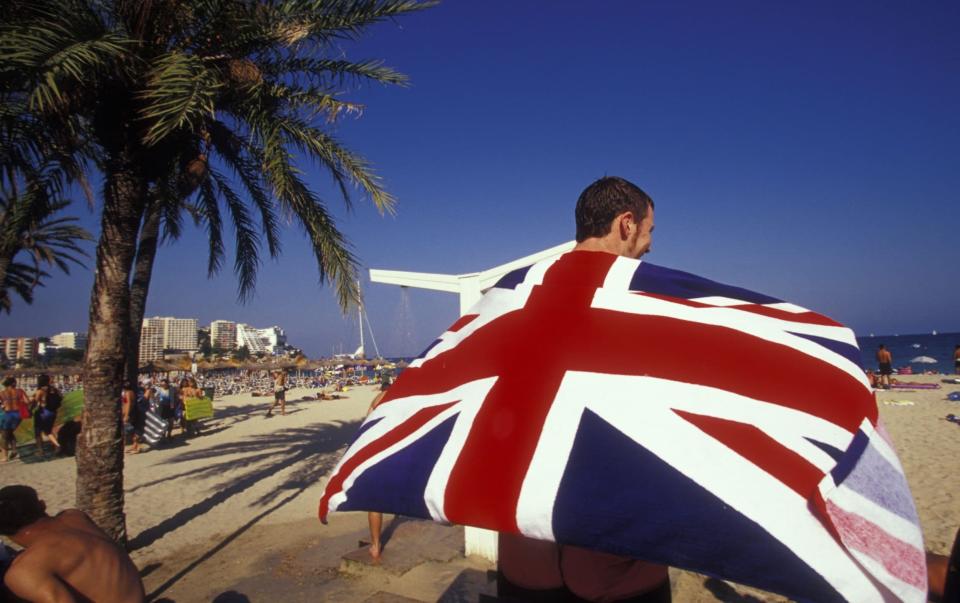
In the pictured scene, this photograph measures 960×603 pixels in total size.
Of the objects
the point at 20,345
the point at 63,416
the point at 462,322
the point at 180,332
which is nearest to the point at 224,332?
the point at 180,332

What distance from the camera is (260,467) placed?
10.5 metres

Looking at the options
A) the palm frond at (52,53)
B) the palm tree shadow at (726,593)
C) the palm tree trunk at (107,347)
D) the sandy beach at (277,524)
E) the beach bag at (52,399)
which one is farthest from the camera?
the beach bag at (52,399)

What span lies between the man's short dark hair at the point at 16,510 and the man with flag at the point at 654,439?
2.84 meters

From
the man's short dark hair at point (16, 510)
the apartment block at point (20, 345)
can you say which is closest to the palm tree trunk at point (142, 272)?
the man's short dark hair at point (16, 510)

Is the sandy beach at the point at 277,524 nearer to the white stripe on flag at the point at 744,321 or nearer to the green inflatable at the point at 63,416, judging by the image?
the green inflatable at the point at 63,416

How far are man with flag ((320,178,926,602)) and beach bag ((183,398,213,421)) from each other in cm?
1568

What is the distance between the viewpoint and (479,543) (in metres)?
5.41

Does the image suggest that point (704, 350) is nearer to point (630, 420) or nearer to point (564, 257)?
point (630, 420)

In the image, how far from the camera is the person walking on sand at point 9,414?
1153cm

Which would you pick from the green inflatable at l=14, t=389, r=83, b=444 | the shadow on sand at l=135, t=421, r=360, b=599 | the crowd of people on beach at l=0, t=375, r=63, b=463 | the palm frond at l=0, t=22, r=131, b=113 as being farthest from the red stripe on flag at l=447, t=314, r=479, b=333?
the green inflatable at l=14, t=389, r=83, b=444

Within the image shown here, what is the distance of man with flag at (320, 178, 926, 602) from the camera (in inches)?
40.9

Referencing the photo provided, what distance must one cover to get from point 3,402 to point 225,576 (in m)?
10.5

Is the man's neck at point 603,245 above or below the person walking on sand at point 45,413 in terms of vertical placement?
above

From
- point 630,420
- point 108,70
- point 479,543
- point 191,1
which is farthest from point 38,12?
point 479,543
